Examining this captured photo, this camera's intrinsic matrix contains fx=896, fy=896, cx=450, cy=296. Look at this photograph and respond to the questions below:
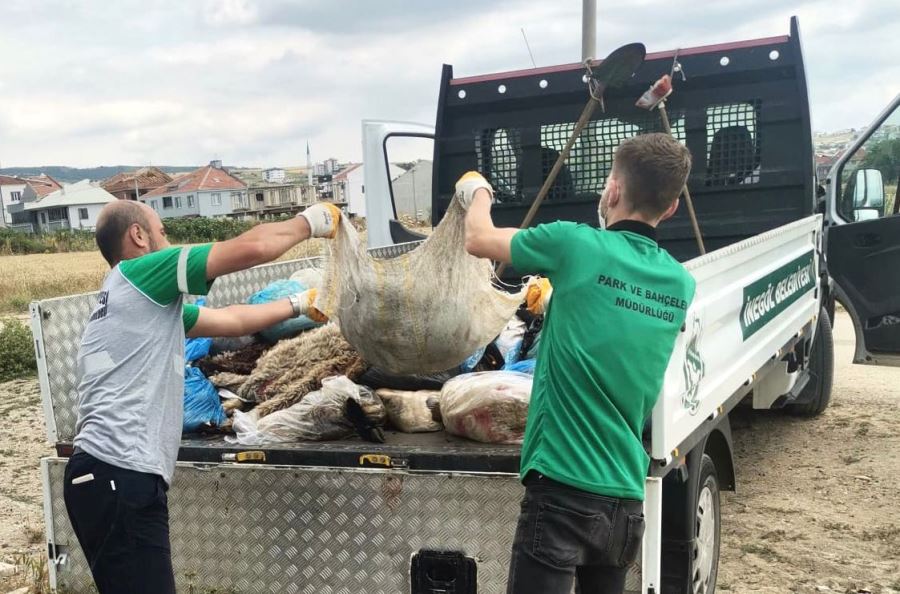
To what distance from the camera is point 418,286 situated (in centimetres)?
329

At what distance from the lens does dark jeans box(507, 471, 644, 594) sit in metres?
2.08

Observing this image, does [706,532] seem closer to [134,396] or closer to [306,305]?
[306,305]

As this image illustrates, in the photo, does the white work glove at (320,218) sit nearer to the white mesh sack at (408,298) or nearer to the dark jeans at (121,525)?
the white mesh sack at (408,298)

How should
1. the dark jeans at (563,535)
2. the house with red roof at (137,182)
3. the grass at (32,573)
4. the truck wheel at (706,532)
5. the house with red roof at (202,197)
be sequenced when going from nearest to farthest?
the dark jeans at (563,535)
the truck wheel at (706,532)
the grass at (32,573)
the house with red roof at (202,197)
the house with red roof at (137,182)

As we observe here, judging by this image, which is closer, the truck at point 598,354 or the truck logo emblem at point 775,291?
the truck at point 598,354

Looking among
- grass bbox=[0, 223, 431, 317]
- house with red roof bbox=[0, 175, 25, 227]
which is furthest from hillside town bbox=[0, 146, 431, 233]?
grass bbox=[0, 223, 431, 317]

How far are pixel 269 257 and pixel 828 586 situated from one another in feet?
9.24

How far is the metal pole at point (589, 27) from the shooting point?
8.35 m

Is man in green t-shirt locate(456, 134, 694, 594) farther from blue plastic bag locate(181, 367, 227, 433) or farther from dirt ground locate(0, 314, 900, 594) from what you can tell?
dirt ground locate(0, 314, 900, 594)

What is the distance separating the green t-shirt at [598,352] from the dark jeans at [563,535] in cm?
4

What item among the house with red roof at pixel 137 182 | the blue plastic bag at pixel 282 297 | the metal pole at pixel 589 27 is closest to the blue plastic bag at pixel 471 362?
the blue plastic bag at pixel 282 297

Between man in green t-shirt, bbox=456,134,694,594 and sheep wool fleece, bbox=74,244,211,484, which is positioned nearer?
man in green t-shirt, bbox=456,134,694,594

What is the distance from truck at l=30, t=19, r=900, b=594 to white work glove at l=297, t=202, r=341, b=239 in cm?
74

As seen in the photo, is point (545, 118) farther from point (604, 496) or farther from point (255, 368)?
point (604, 496)
